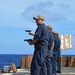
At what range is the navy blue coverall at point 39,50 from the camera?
32.3ft

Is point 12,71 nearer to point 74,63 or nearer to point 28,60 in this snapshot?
point 28,60

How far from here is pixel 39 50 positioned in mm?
9898

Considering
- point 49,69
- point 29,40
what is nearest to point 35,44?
point 29,40

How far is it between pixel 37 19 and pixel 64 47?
577 inches

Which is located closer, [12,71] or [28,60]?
[12,71]

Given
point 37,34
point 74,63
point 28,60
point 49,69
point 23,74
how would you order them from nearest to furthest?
point 37,34, point 49,69, point 23,74, point 28,60, point 74,63

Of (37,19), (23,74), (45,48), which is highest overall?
(37,19)

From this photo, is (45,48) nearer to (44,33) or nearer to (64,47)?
(44,33)

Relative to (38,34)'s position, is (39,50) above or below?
below

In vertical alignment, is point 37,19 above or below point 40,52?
above

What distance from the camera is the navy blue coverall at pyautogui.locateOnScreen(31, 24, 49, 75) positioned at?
986 centimetres

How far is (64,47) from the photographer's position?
80.2 ft

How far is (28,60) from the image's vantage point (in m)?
22.0

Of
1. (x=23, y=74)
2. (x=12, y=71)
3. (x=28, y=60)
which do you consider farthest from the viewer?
(x=28, y=60)
